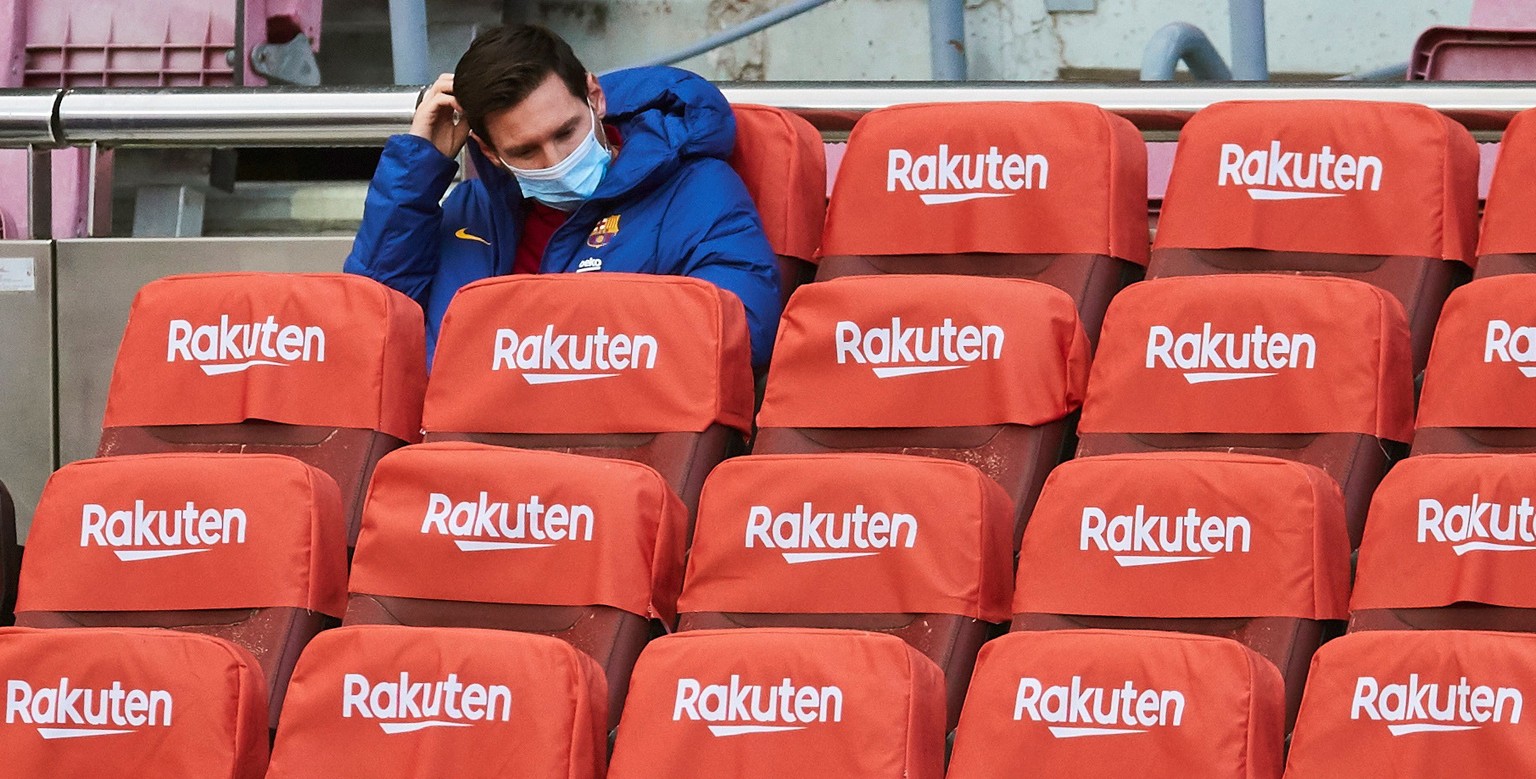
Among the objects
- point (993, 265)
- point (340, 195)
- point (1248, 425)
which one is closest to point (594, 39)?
point (340, 195)

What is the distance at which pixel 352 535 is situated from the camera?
2.15 meters

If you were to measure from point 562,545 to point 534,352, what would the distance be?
0.85ft

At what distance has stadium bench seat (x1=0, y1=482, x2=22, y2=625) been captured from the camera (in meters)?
2.20

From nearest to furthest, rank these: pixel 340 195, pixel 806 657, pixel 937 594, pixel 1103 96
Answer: pixel 806 657
pixel 937 594
pixel 1103 96
pixel 340 195

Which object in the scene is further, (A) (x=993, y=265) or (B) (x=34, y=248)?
(B) (x=34, y=248)

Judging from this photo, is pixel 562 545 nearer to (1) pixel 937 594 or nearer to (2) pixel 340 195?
(1) pixel 937 594

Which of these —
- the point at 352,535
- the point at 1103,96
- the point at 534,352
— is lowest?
the point at 352,535

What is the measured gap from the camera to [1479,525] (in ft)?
5.96

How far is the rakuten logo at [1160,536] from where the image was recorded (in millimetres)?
1857

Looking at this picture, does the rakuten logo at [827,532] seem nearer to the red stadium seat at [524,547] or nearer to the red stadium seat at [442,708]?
the red stadium seat at [524,547]

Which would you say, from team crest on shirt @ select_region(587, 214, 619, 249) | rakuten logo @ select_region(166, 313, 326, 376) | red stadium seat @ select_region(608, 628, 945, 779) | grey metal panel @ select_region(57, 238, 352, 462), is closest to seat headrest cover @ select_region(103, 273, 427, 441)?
rakuten logo @ select_region(166, 313, 326, 376)

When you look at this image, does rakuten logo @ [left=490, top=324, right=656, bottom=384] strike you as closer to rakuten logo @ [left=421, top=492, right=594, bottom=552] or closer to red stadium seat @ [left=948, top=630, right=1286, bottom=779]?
rakuten logo @ [left=421, top=492, right=594, bottom=552]

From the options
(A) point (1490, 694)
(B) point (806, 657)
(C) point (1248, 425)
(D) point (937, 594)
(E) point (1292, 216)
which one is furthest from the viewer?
(E) point (1292, 216)

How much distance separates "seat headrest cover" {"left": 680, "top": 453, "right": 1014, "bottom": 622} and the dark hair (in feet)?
1.75
